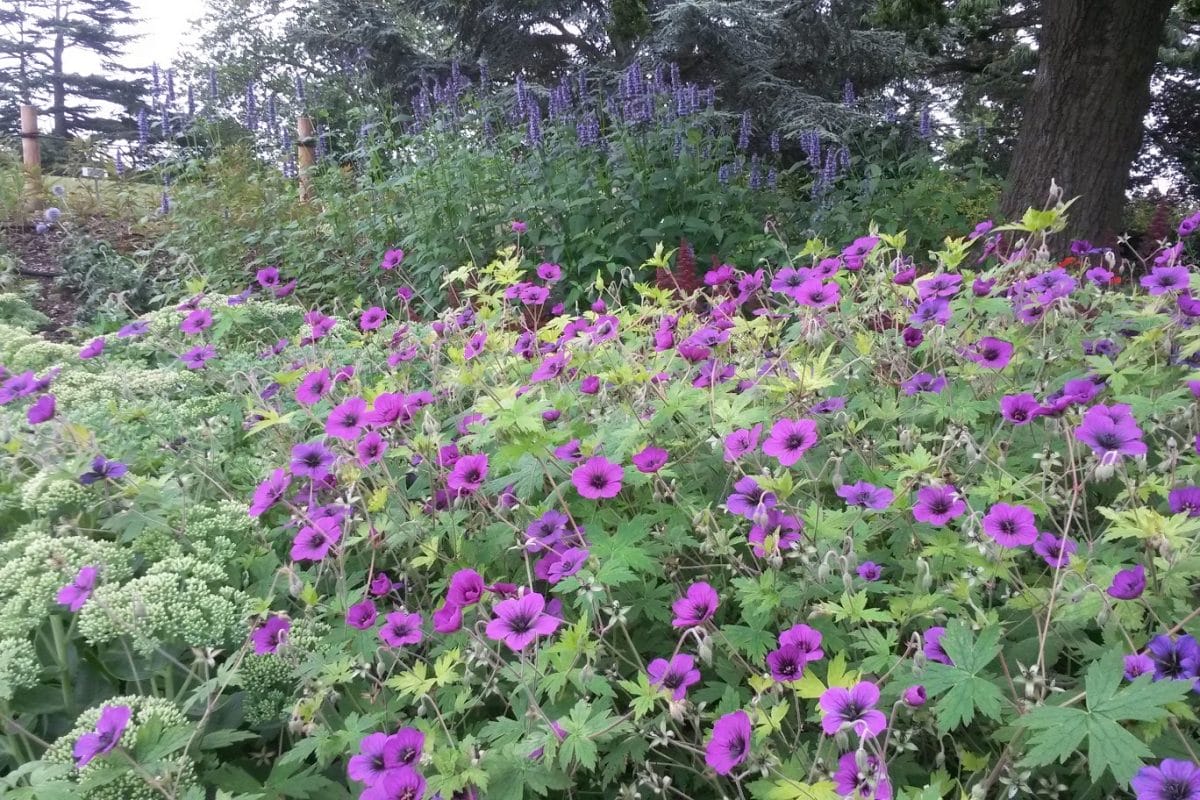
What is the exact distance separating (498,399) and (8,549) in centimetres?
107

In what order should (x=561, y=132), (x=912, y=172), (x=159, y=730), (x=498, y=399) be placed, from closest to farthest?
(x=159, y=730), (x=498, y=399), (x=561, y=132), (x=912, y=172)

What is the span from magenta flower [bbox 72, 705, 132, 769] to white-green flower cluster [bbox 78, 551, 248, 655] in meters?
0.19

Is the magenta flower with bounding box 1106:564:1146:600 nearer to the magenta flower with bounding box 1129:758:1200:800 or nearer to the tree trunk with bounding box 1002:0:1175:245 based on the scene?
the magenta flower with bounding box 1129:758:1200:800

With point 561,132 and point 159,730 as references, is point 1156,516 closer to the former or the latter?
point 159,730

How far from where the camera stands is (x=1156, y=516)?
1.16 metres

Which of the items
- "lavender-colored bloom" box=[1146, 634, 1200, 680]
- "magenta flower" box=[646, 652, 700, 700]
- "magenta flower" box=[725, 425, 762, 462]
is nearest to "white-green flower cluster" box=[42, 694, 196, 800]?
"magenta flower" box=[646, 652, 700, 700]

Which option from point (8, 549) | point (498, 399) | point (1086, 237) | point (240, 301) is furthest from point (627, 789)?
point (1086, 237)

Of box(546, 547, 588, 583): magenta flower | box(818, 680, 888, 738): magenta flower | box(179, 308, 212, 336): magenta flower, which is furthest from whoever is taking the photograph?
box(179, 308, 212, 336): magenta flower

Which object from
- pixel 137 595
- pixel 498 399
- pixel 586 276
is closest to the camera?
pixel 137 595

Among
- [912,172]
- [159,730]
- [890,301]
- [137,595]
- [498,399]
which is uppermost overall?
[912,172]

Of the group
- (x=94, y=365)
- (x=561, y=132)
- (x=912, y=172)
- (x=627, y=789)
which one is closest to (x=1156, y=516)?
(x=627, y=789)

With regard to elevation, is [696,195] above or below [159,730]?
above

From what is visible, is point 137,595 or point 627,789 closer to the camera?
point 627,789

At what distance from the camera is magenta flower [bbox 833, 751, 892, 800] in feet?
3.07
